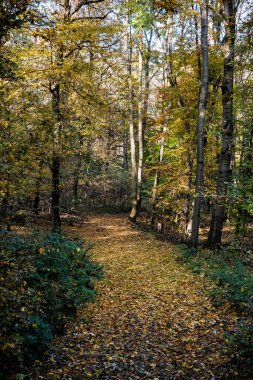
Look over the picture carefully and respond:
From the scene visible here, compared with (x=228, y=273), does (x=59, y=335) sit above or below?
below

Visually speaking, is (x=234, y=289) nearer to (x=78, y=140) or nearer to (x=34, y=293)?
(x=34, y=293)

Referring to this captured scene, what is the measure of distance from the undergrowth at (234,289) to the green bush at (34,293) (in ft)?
9.34

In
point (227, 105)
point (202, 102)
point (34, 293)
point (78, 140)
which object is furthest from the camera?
point (78, 140)

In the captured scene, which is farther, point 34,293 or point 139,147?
point 139,147

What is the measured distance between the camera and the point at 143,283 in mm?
8680

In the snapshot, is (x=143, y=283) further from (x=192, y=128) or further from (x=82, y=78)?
(x=192, y=128)

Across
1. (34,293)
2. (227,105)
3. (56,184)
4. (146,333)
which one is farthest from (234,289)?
(56,184)

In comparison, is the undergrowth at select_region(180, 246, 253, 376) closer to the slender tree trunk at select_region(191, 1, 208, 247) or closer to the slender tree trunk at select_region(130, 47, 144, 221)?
the slender tree trunk at select_region(191, 1, 208, 247)

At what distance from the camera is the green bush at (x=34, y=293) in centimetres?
365

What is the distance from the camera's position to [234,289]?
663cm

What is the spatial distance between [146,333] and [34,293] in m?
2.42

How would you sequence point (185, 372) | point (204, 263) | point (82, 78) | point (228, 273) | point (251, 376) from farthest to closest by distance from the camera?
point (82, 78), point (204, 263), point (228, 273), point (185, 372), point (251, 376)

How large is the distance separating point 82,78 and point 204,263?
25.7 ft

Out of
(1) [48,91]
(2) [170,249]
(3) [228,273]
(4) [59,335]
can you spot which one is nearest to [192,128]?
(2) [170,249]
